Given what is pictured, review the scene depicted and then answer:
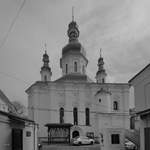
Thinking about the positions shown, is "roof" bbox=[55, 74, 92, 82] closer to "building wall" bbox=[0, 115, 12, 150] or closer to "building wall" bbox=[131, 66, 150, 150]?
"building wall" bbox=[131, 66, 150, 150]

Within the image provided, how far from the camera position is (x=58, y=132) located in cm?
3822

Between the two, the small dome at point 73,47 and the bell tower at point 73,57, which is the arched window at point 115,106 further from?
the small dome at point 73,47

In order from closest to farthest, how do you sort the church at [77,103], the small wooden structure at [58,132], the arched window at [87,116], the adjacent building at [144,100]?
the adjacent building at [144,100], the small wooden structure at [58,132], the church at [77,103], the arched window at [87,116]

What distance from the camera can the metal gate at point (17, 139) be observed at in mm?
13413

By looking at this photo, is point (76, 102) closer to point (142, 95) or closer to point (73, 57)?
point (73, 57)

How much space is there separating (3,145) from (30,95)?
40.5 m

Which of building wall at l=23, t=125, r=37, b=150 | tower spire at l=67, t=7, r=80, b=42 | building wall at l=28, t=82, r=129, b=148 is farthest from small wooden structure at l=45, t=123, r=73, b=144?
tower spire at l=67, t=7, r=80, b=42

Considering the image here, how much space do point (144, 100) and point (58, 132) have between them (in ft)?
90.1

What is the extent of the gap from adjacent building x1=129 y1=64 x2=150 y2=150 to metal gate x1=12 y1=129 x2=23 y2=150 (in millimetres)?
6214

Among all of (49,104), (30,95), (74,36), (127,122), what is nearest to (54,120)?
(49,104)

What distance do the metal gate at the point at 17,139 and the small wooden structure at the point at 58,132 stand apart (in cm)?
2274

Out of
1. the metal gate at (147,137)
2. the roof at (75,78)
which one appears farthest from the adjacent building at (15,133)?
the roof at (75,78)

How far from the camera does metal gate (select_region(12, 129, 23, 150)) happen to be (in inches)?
528

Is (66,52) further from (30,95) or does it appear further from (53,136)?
(53,136)
